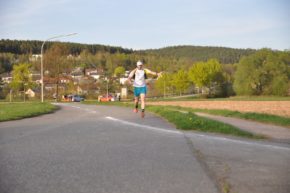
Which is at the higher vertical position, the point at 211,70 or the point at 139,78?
the point at 211,70

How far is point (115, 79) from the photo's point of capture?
130m

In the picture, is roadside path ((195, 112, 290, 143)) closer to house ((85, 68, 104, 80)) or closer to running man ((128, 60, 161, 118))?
running man ((128, 60, 161, 118))

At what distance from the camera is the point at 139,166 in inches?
203

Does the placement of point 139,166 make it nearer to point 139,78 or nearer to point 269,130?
point 269,130

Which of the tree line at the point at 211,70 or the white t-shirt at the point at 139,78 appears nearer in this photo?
the white t-shirt at the point at 139,78

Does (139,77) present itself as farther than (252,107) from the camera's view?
No

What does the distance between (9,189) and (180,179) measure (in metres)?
1.73

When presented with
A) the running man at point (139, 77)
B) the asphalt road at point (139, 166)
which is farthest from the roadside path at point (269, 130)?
the running man at point (139, 77)

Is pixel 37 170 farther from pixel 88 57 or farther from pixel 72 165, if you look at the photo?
pixel 88 57

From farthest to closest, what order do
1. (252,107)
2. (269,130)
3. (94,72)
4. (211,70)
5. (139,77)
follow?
1. (94,72)
2. (211,70)
3. (252,107)
4. (139,77)
5. (269,130)

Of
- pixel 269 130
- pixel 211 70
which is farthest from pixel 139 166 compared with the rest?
pixel 211 70

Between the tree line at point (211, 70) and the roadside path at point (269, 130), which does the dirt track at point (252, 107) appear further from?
the tree line at point (211, 70)

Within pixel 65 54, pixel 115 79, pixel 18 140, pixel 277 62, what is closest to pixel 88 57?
pixel 115 79

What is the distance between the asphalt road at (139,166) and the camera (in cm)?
423
